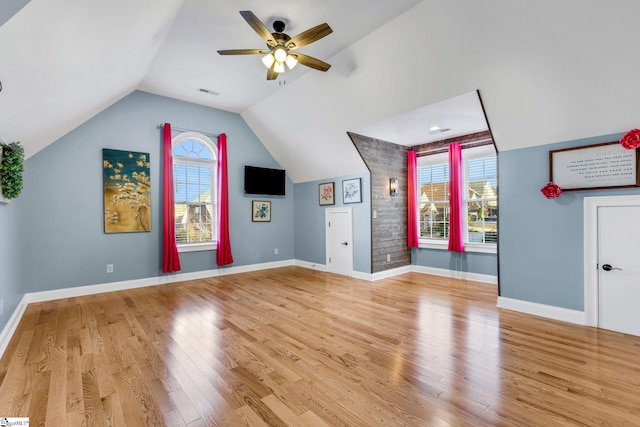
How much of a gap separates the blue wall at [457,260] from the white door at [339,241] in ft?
5.14

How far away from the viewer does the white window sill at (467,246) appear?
530 cm

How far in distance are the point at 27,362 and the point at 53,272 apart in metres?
2.49

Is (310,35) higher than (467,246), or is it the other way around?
(310,35)

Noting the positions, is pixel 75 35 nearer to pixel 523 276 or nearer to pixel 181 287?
pixel 181 287

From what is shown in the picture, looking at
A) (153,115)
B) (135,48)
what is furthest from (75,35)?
(153,115)

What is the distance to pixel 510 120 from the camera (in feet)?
11.7

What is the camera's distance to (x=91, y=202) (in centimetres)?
480

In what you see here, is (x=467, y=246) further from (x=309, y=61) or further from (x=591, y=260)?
(x=309, y=61)

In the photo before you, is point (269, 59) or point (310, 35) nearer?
point (310, 35)

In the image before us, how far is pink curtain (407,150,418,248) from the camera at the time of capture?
6.25 metres

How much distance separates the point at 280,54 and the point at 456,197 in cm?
423

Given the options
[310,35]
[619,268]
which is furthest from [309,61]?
[619,268]

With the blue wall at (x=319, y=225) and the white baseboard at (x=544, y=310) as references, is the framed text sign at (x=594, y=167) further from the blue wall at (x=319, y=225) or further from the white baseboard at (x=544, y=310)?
the blue wall at (x=319, y=225)

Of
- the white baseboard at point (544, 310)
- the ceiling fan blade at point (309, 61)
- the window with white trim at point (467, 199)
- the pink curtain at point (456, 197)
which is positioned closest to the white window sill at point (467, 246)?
the window with white trim at point (467, 199)
